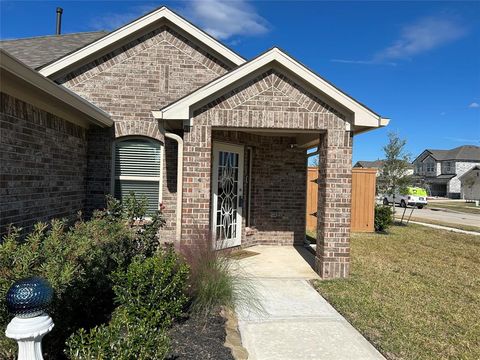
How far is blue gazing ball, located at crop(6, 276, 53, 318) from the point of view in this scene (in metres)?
2.08

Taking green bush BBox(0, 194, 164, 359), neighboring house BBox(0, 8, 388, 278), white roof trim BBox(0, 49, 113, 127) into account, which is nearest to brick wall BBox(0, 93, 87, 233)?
neighboring house BBox(0, 8, 388, 278)

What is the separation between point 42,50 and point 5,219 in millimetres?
6768

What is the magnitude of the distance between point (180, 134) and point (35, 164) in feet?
11.0

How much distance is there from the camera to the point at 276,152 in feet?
31.8

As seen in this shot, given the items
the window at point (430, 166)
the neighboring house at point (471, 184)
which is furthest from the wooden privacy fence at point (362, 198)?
Result: the window at point (430, 166)

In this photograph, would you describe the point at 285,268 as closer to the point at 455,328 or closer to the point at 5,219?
the point at 455,328

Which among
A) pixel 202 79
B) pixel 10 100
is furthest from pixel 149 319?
pixel 202 79

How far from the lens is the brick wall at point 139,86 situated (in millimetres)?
8211

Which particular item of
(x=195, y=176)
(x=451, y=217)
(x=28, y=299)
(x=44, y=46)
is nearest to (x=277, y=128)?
(x=195, y=176)

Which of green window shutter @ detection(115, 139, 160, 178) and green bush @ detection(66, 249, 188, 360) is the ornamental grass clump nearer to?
green bush @ detection(66, 249, 188, 360)

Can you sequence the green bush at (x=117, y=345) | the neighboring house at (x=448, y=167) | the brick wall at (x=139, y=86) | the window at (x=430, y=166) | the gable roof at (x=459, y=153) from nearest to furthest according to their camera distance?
1. the green bush at (x=117, y=345)
2. the brick wall at (x=139, y=86)
3. the neighboring house at (x=448, y=167)
4. the gable roof at (x=459, y=153)
5. the window at (x=430, y=166)

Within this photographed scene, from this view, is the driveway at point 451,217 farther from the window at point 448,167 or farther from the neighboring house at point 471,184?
the window at point 448,167

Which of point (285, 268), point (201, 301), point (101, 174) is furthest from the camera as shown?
point (101, 174)

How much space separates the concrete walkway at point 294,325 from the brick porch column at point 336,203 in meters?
0.54
